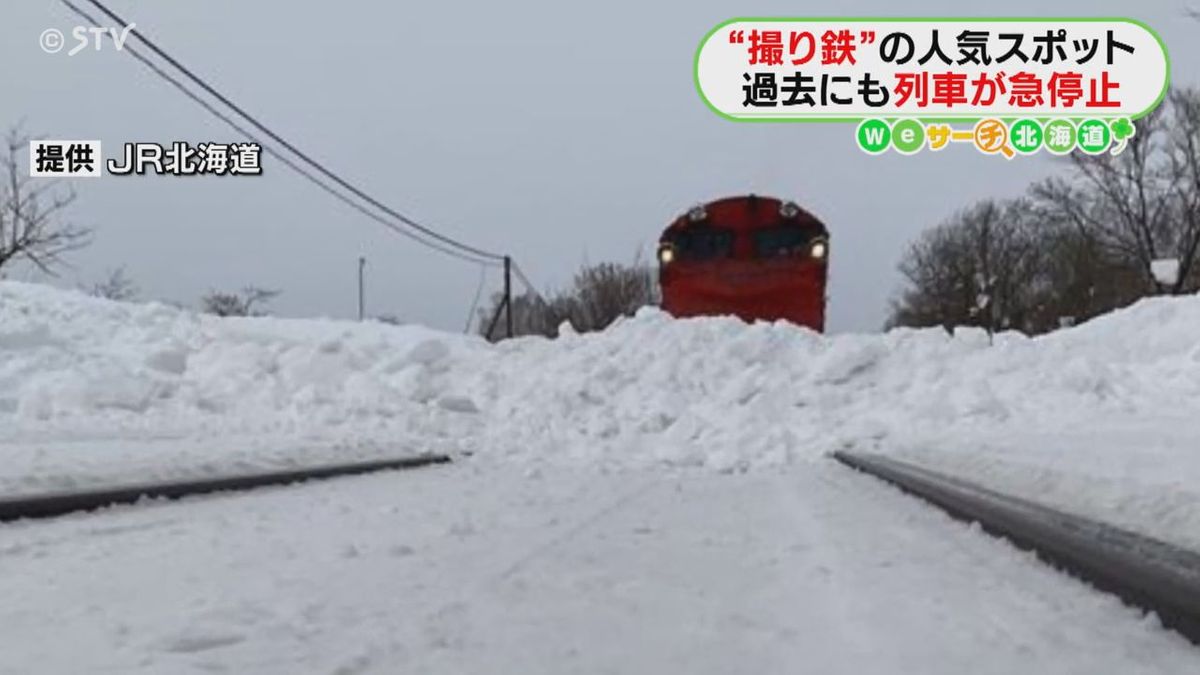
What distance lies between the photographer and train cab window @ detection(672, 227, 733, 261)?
63.7ft

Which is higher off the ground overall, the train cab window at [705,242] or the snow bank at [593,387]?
the train cab window at [705,242]

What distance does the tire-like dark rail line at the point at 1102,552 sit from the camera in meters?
3.90

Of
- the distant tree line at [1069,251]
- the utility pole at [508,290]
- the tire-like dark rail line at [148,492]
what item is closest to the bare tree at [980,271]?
the distant tree line at [1069,251]

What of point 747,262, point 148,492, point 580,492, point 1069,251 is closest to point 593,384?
point 747,262

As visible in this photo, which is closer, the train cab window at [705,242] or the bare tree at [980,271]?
the train cab window at [705,242]

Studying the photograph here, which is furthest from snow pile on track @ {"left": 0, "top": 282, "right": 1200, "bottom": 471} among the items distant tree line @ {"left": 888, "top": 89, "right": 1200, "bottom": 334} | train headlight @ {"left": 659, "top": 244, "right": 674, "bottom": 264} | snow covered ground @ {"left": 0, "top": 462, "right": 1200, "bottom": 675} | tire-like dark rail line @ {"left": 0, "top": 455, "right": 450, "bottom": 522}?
distant tree line @ {"left": 888, "top": 89, "right": 1200, "bottom": 334}

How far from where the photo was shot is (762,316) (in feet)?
66.9

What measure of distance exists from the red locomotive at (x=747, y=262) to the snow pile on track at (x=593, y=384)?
110 centimetres

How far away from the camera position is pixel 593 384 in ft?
56.5

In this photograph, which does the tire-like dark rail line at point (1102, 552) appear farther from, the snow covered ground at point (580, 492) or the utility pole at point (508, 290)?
the utility pole at point (508, 290)

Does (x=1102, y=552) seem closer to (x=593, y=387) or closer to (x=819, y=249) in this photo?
(x=593, y=387)

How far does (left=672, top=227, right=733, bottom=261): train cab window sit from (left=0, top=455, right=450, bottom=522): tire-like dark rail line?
976 cm

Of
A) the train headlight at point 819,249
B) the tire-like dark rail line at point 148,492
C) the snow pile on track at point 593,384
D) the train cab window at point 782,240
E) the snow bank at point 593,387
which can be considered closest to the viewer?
the tire-like dark rail line at point 148,492

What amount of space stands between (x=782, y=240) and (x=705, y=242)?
1.22 metres
